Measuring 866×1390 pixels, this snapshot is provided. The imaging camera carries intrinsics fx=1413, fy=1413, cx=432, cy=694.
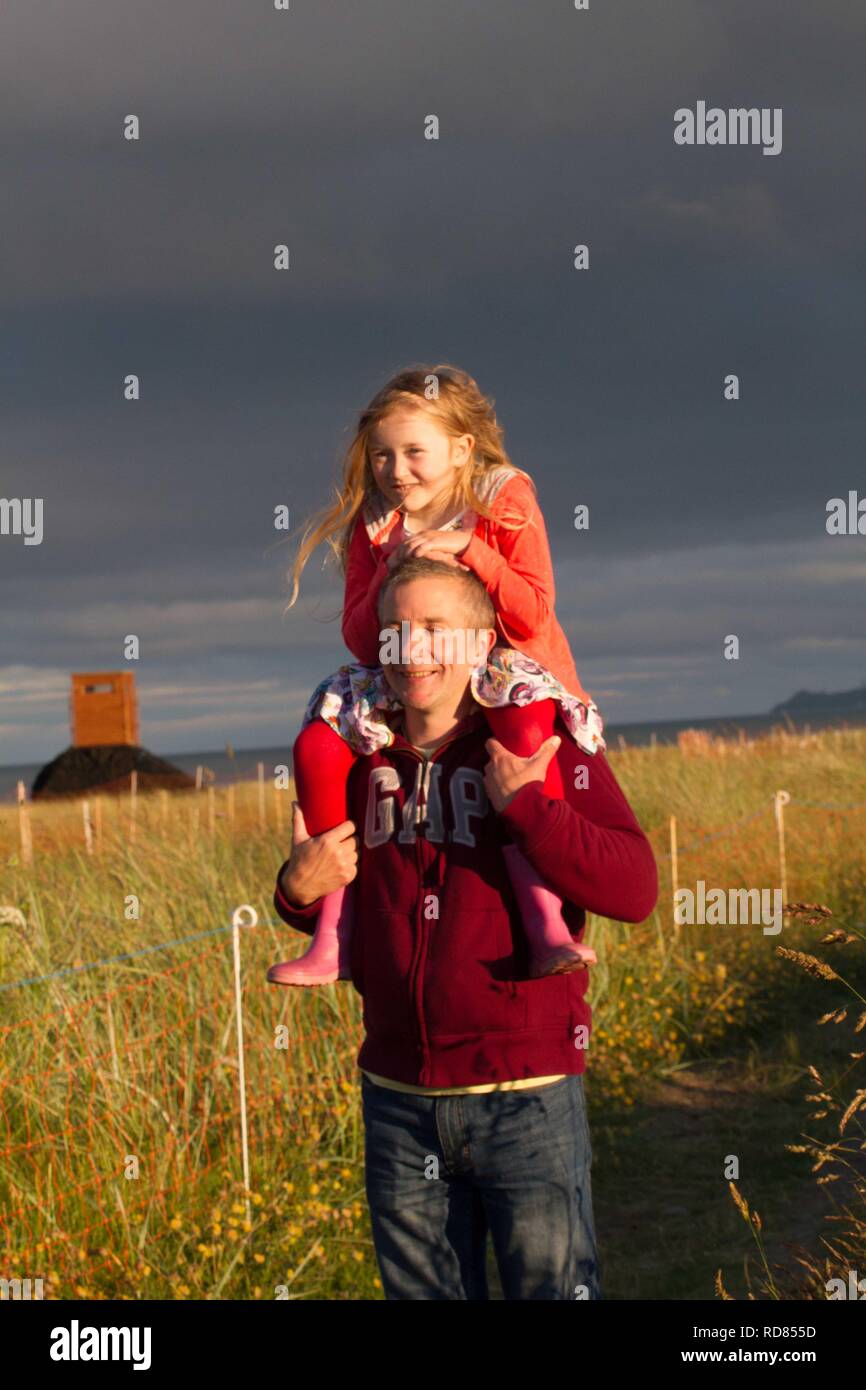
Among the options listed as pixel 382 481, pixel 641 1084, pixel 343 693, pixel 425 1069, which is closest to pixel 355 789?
pixel 343 693

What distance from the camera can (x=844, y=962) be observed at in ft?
30.2

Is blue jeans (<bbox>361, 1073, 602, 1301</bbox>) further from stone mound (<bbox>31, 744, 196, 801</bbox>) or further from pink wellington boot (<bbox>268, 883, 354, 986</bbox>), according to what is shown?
stone mound (<bbox>31, 744, 196, 801</bbox>)

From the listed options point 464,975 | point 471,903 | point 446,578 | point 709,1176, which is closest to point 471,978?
point 464,975

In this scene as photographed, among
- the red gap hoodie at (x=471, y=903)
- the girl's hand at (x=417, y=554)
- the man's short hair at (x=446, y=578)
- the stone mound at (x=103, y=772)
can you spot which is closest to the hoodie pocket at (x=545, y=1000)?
the red gap hoodie at (x=471, y=903)

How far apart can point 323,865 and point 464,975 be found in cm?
34

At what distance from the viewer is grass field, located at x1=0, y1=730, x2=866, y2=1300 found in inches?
185

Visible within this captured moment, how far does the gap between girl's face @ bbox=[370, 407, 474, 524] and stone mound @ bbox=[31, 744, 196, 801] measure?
24051 mm

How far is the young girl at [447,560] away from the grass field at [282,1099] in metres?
0.63

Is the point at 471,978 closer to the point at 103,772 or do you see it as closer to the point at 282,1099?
the point at 282,1099

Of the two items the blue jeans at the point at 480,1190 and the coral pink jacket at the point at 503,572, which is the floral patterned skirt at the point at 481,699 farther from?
the blue jeans at the point at 480,1190

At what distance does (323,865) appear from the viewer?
2.66m
